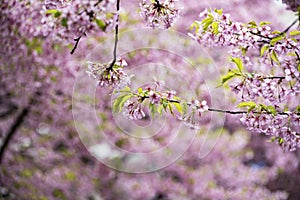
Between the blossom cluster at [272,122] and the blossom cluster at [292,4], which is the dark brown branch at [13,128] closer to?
the blossom cluster at [272,122]

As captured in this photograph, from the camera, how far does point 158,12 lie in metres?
2.50

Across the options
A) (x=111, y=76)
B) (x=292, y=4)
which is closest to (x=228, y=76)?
(x=292, y=4)

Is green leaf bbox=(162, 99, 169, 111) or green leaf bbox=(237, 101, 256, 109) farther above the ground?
green leaf bbox=(237, 101, 256, 109)

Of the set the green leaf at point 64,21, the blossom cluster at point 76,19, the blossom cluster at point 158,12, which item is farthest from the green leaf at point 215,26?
the green leaf at point 64,21

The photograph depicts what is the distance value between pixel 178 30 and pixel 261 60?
13.0ft

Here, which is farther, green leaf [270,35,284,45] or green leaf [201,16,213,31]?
green leaf [201,16,213,31]

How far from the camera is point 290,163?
7.54 meters

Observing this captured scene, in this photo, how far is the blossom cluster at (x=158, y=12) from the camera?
2.49 m

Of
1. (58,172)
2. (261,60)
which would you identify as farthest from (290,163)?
(261,60)

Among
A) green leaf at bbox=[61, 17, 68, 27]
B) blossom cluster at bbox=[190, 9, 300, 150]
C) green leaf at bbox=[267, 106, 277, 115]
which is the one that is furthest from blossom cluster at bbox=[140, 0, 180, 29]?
green leaf at bbox=[61, 17, 68, 27]

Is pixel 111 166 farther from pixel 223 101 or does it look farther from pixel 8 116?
pixel 223 101

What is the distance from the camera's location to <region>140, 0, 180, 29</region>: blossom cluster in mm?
2492

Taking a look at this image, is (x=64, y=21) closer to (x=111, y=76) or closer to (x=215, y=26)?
(x=111, y=76)

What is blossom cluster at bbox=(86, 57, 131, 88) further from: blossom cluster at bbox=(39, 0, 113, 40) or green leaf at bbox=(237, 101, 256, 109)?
green leaf at bbox=(237, 101, 256, 109)
